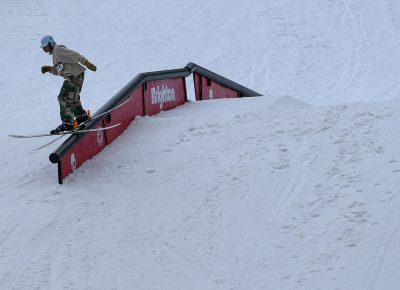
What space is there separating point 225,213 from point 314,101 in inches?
342

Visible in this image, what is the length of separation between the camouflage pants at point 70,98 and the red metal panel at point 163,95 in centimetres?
172

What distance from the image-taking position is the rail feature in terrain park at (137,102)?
7.99 m

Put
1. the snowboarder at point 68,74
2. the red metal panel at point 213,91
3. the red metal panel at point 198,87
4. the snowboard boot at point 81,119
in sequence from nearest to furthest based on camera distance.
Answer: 1. the snowboarder at point 68,74
2. the snowboard boot at point 81,119
3. the red metal panel at point 198,87
4. the red metal panel at point 213,91

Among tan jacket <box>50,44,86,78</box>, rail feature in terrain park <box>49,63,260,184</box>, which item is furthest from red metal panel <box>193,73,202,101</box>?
tan jacket <box>50,44,86,78</box>

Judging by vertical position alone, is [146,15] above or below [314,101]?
above

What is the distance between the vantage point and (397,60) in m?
16.6

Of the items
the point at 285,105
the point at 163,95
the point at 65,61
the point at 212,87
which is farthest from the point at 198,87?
the point at 65,61

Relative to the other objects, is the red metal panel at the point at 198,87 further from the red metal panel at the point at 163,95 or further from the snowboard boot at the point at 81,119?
the snowboard boot at the point at 81,119

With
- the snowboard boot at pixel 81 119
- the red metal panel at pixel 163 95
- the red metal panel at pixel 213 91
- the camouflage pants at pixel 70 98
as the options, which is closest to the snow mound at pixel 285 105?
the red metal panel at pixel 163 95

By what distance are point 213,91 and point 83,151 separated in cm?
550

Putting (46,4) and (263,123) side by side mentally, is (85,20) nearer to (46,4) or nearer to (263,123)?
(46,4)

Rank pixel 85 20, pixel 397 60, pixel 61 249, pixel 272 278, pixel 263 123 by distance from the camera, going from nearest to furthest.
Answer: pixel 272 278
pixel 61 249
pixel 263 123
pixel 397 60
pixel 85 20

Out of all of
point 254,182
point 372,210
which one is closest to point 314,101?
point 254,182

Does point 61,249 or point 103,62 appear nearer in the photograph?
point 61,249
